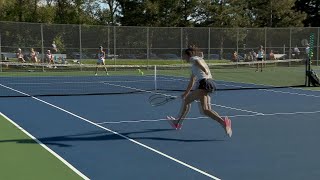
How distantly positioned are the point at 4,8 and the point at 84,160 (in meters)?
44.3

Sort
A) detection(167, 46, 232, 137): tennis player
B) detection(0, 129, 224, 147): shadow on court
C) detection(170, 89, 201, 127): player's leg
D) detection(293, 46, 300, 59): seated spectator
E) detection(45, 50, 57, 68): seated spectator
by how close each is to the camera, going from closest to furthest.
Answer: detection(0, 129, 224, 147): shadow on court
detection(167, 46, 232, 137): tennis player
detection(170, 89, 201, 127): player's leg
detection(45, 50, 57, 68): seated spectator
detection(293, 46, 300, 59): seated spectator

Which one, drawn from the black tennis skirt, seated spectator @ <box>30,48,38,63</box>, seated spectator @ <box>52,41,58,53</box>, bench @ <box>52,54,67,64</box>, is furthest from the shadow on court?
bench @ <box>52,54,67,64</box>

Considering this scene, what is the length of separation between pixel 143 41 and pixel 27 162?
27.4 meters

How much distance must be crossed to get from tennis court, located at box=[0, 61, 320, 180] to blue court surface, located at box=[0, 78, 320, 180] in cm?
1

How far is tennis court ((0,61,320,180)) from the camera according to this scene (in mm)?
6703

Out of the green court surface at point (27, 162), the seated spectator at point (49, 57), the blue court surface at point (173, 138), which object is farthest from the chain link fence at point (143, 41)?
the green court surface at point (27, 162)

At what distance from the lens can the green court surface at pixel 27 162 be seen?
634cm

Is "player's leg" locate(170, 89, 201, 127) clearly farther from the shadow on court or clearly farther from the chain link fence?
the chain link fence

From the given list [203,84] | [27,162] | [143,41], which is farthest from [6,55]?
[27,162]

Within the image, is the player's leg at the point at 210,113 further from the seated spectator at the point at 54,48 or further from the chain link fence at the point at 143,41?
the seated spectator at the point at 54,48

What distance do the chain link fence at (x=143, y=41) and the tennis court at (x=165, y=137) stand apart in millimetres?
14995

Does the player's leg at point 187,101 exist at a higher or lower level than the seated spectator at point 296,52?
lower

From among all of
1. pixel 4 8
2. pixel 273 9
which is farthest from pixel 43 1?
pixel 273 9

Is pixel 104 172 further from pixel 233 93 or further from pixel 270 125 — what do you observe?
pixel 233 93
